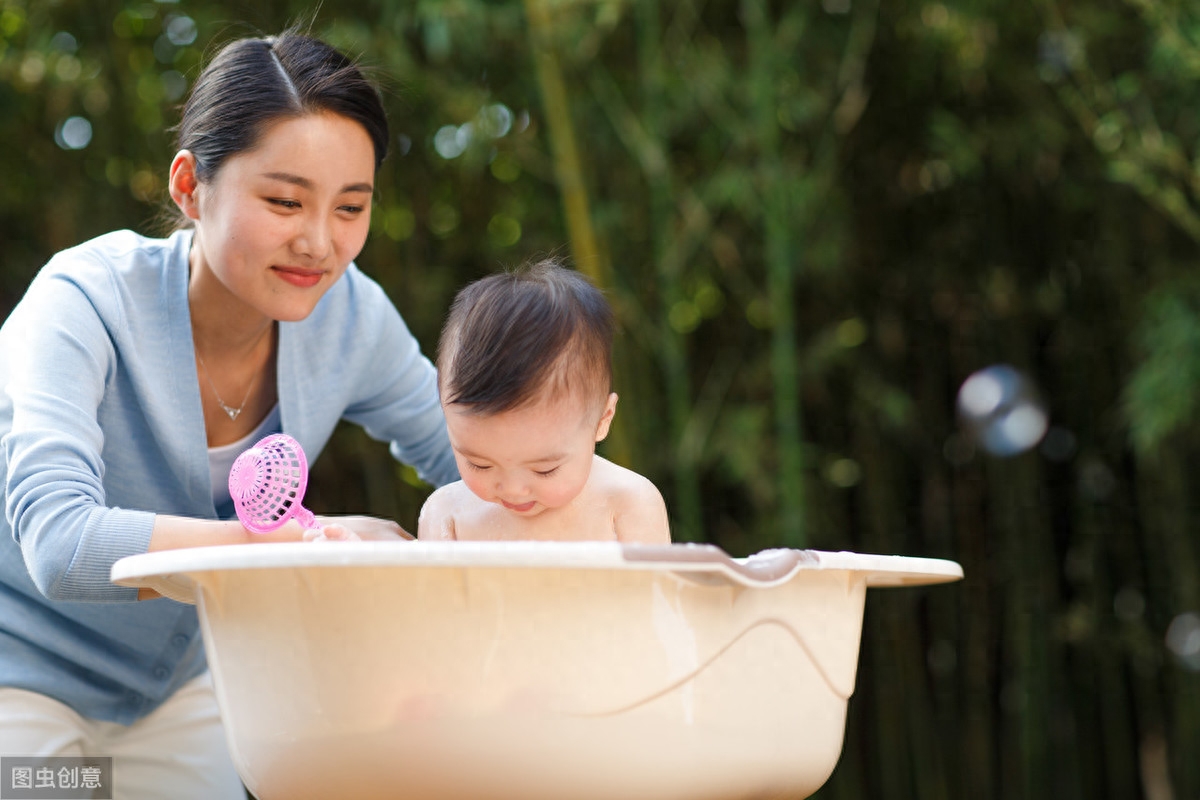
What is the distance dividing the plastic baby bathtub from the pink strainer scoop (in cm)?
12

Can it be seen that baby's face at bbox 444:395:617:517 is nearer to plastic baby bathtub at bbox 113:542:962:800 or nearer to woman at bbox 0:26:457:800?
woman at bbox 0:26:457:800

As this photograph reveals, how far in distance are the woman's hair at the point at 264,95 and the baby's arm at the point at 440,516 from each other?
1.24 ft

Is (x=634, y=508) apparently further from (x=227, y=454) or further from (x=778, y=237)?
(x=778, y=237)

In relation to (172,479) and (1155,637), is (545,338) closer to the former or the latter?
(172,479)

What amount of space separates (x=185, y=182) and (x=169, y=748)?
653 mm

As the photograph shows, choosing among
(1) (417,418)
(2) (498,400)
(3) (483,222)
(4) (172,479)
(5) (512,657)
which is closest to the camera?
(5) (512,657)

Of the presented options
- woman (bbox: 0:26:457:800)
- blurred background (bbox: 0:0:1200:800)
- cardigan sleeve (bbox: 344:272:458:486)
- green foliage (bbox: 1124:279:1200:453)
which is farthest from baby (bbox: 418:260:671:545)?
green foliage (bbox: 1124:279:1200:453)

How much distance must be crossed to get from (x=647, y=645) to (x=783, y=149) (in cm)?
166

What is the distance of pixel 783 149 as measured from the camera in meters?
2.37

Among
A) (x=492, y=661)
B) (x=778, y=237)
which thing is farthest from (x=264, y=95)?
(x=778, y=237)

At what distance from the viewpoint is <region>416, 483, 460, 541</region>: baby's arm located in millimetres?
1295

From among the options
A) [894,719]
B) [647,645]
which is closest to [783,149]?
[894,719]

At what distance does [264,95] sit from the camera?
48.0 inches

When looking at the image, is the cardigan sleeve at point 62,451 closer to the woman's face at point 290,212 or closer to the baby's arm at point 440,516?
the woman's face at point 290,212
